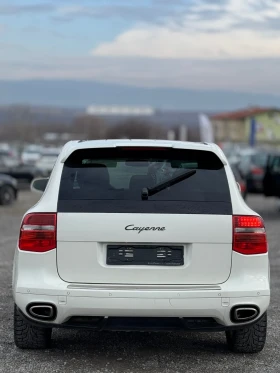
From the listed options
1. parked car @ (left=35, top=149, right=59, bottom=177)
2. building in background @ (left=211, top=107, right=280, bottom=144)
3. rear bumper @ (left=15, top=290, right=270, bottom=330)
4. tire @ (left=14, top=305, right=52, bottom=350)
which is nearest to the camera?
rear bumper @ (left=15, top=290, right=270, bottom=330)

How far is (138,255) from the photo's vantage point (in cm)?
519

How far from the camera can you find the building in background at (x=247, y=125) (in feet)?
441

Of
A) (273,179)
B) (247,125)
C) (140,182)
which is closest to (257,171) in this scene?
(273,179)

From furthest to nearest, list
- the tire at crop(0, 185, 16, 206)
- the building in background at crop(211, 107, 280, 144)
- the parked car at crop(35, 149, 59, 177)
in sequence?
the building in background at crop(211, 107, 280, 144) < the parked car at crop(35, 149, 59, 177) < the tire at crop(0, 185, 16, 206)

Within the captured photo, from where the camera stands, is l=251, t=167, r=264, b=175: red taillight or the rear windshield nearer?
the rear windshield

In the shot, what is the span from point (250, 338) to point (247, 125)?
453 ft

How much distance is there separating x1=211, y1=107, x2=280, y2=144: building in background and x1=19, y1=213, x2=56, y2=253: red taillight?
413 feet

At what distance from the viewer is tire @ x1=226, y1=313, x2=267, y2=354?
578cm

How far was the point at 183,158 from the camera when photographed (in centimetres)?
561

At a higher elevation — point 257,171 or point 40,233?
point 40,233

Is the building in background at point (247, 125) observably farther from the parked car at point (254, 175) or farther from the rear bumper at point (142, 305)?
the rear bumper at point (142, 305)

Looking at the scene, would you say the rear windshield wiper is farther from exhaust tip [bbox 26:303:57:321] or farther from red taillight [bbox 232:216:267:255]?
exhaust tip [bbox 26:303:57:321]

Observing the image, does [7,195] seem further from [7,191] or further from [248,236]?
[248,236]

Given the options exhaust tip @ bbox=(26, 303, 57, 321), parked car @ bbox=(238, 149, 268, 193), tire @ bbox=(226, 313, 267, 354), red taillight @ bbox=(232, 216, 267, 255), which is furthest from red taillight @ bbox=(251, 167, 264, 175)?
exhaust tip @ bbox=(26, 303, 57, 321)
